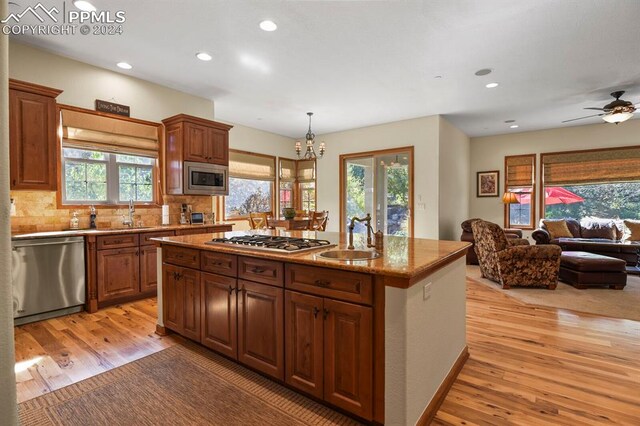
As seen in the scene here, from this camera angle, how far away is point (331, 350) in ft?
5.91

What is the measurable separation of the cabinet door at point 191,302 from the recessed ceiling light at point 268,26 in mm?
2391

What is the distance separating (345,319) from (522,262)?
397 cm

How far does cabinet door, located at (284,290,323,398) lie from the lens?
6.10 ft

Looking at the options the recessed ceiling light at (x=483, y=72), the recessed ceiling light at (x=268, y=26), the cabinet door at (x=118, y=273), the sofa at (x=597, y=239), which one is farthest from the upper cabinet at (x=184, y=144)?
the sofa at (x=597, y=239)

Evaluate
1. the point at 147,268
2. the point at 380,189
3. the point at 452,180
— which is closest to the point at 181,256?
the point at 147,268

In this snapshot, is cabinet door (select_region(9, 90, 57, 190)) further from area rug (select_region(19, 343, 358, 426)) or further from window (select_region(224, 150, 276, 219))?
window (select_region(224, 150, 276, 219))

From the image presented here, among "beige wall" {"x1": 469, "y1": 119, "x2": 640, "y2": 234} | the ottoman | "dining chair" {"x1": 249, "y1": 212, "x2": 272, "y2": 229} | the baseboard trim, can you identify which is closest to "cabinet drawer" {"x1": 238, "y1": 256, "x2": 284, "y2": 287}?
the baseboard trim

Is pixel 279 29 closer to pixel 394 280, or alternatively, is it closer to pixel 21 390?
pixel 394 280

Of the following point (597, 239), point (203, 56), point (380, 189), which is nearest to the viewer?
point (203, 56)

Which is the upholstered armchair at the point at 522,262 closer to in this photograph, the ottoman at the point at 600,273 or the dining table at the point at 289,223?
the ottoman at the point at 600,273

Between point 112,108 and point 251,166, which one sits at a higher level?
point 112,108

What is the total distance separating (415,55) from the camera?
367 centimetres

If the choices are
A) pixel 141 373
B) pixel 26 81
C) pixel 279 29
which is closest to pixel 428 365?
pixel 141 373

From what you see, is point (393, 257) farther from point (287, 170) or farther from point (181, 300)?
point (287, 170)
